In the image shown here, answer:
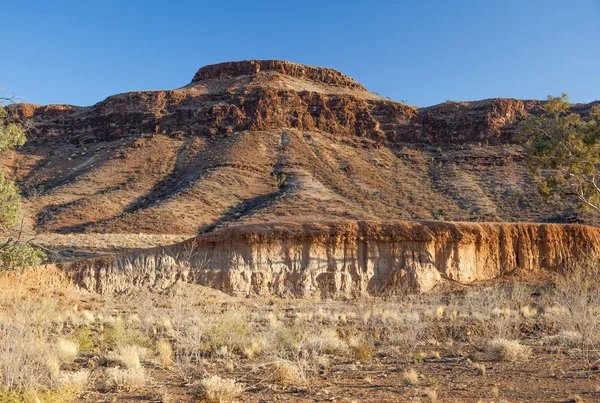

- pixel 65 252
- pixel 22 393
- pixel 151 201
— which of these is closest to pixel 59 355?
pixel 22 393

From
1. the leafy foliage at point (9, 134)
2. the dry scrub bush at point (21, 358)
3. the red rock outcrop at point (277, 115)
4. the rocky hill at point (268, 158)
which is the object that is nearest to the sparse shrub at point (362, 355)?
the dry scrub bush at point (21, 358)

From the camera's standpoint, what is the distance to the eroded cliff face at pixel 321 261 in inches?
813

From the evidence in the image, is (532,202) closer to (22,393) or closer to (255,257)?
(255,257)

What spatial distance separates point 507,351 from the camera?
9578 millimetres

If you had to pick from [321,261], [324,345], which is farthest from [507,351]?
[321,261]

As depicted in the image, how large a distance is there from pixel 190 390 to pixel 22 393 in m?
2.21

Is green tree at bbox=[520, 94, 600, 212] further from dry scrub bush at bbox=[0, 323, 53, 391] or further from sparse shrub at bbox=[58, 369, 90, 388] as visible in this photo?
dry scrub bush at bbox=[0, 323, 53, 391]

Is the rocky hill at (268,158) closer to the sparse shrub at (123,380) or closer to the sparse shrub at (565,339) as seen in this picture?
the sparse shrub at (565,339)

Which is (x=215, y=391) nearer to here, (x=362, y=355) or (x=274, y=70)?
(x=362, y=355)

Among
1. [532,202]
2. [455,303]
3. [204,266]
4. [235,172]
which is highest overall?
[235,172]

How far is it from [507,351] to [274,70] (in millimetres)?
72132

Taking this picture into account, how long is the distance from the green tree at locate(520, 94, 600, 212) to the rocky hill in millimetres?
17588

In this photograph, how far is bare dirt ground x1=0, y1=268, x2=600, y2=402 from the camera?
706 cm

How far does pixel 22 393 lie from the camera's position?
6383 millimetres
